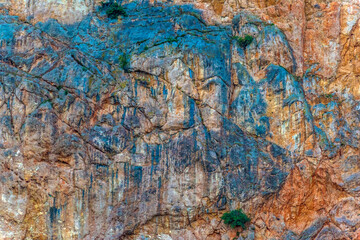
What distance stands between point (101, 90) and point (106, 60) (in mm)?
2052

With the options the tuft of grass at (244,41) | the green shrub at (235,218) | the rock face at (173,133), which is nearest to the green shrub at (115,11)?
the rock face at (173,133)

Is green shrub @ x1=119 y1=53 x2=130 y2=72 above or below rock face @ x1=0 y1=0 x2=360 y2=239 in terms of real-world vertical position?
above

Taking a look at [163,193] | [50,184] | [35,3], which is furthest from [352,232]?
[35,3]

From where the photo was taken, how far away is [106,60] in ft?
96.0

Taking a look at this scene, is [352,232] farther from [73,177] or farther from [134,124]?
[73,177]

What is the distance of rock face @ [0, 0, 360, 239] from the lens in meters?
27.0

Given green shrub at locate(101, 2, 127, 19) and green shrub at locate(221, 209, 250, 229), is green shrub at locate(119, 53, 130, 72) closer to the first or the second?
green shrub at locate(101, 2, 127, 19)

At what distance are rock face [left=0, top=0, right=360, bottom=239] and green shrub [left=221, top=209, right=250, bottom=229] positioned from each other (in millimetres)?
479

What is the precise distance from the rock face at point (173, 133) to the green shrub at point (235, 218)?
0.48 metres

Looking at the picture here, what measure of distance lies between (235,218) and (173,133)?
577 centimetres

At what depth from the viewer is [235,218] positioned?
27297 millimetres

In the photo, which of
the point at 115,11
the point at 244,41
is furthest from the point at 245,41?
the point at 115,11

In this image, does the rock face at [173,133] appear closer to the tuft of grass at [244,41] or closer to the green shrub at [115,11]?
the tuft of grass at [244,41]

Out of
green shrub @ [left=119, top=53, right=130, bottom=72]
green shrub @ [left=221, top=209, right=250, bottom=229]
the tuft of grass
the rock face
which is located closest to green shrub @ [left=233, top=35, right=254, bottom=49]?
the tuft of grass
